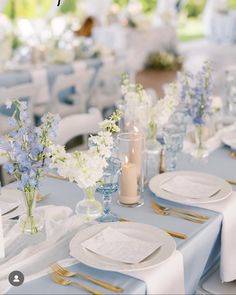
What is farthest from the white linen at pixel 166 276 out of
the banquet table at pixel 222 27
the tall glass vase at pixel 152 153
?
the banquet table at pixel 222 27

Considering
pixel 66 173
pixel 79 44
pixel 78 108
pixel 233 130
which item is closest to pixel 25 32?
pixel 79 44

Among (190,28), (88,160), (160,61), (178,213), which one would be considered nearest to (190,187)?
(178,213)

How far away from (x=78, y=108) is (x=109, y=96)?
1.55ft

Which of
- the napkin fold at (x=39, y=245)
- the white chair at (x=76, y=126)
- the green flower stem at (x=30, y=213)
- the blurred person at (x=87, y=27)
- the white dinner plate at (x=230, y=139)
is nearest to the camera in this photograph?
the napkin fold at (x=39, y=245)

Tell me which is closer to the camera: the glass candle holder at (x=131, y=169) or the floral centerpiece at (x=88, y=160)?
the floral centerpiece at (x=88, y=160)

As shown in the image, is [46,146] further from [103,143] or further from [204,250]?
[204,250]

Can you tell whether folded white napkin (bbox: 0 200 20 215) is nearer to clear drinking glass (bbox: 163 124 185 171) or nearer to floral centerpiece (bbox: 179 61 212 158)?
clear drinking glass (bbox: 163 124 185 171)

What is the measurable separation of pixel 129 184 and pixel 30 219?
39 centimetres

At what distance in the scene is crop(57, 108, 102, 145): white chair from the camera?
8.49 ft

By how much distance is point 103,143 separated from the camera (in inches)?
57.4

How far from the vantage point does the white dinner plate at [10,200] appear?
1.65m

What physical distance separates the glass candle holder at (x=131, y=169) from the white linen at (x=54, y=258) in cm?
22

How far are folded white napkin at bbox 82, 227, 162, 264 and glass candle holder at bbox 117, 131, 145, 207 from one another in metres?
0.24

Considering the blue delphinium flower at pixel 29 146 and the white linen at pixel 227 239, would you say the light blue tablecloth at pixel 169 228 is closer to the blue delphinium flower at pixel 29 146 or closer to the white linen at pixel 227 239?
the white linen at pixel 227 239
